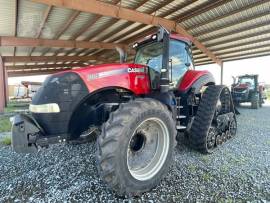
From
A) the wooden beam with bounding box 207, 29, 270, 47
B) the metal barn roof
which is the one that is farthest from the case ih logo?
the wooden beam with bounding box 207, 29, 270, 47

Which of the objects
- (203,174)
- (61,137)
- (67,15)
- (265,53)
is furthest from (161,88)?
(265,53)

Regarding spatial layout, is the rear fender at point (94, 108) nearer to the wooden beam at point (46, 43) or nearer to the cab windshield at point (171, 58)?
the cab windshield at point (171, 58)

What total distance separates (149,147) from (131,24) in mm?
7822

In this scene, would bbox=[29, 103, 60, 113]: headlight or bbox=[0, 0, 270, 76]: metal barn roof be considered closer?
bbox=[29, 103, 60, 113]: headlight

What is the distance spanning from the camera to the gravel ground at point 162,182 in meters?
2.51

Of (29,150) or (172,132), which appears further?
(172,132)

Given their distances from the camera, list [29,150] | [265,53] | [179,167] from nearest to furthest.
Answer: [29,150], [179,167], [265,53]

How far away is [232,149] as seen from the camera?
4246 mm

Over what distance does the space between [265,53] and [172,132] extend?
587 inches

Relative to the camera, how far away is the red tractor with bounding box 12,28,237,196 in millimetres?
2316

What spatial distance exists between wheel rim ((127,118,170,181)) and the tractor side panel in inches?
57.3

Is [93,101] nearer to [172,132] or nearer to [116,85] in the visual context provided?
[116,85]

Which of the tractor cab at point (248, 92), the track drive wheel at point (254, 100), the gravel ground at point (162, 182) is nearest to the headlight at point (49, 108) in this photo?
the gravel ground at point (162, 182)

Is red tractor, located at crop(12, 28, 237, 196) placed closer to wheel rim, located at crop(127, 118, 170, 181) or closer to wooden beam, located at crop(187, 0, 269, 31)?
wheel rim, located at crop(127, 118, 170, 181)
